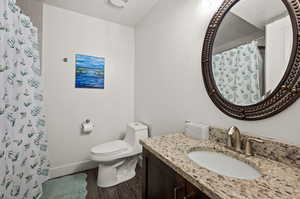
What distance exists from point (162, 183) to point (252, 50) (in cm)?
100

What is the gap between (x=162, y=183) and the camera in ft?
2.49

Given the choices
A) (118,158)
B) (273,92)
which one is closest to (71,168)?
(118,158)

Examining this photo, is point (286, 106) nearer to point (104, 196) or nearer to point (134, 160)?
point (134, 160)

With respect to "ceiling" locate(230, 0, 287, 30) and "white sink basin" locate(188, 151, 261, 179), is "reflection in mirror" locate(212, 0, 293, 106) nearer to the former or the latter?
"ceiling" locate(230, 0, 287, 30)

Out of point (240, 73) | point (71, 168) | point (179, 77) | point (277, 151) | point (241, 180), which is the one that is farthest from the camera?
point (71, 168)

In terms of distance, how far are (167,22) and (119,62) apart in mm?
1024

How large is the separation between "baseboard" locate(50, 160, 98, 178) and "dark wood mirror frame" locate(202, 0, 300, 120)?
6.51 feet

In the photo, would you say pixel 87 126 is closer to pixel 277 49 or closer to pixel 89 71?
pixel 89 71

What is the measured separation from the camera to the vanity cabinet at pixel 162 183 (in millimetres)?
581

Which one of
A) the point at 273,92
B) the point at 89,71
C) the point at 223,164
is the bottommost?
the point at 223,164

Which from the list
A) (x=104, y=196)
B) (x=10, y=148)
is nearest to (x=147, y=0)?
(x=10, y=148)

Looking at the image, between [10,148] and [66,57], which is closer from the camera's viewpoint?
[10,148]

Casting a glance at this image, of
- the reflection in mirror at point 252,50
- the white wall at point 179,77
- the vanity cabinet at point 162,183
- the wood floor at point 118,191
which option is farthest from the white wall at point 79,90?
the reflection in mirror at point 252,50

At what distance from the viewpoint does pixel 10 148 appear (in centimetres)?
99
